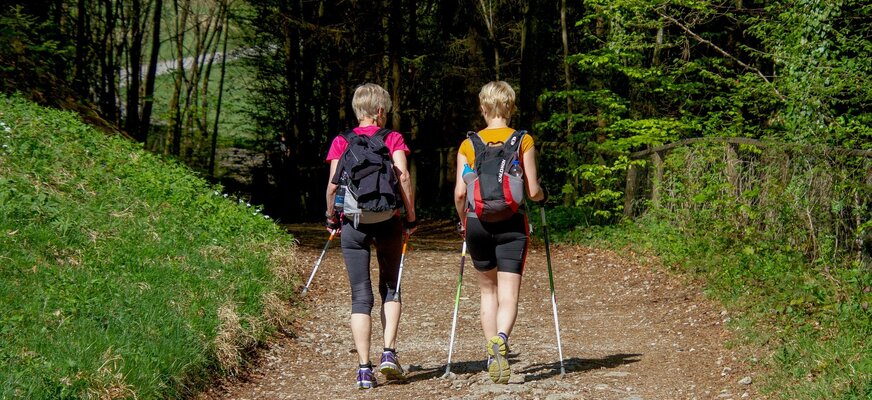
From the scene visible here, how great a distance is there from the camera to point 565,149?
16453 mm

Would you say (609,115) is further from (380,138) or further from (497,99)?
(380,138)

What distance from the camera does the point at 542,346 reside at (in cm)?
755

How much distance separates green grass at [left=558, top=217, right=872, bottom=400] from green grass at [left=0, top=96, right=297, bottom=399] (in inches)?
149

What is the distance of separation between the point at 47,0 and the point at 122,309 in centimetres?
1545

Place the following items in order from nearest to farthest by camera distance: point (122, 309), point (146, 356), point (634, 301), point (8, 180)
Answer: point (146, 356) < point (122, 309) < point (8, 180) < point (634, 301)

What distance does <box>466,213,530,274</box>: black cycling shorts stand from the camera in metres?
5.80

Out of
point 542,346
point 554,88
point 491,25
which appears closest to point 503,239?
point 542,346

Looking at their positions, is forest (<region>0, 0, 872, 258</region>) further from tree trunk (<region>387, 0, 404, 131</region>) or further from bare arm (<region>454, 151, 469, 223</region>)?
bare arm (<region>454, 151, 469, 223</region>)

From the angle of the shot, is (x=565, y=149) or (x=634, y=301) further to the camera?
(x=565, y=149)

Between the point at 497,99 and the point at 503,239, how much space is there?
90 cm

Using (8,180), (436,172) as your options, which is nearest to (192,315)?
(8,180)

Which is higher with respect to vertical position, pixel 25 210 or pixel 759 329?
pixel 25 210

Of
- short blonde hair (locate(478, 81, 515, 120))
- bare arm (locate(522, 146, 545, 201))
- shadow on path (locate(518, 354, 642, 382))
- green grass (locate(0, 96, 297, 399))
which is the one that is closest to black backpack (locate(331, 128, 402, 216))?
short blonde hair (locate(478, 81, 515, 120))

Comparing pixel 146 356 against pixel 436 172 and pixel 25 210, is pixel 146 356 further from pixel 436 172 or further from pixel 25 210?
pixel 436 172
